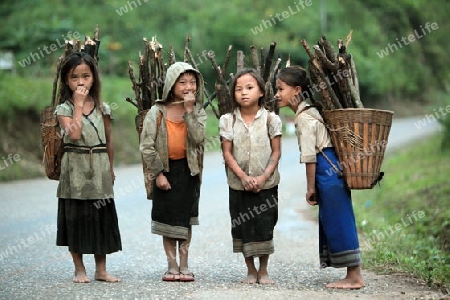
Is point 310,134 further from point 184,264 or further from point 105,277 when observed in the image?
point 105,277

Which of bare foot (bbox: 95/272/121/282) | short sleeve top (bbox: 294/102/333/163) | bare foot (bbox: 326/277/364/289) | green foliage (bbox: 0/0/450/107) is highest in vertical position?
green foliage (bbox: 0/0/450/107)

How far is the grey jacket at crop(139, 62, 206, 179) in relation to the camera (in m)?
6.02

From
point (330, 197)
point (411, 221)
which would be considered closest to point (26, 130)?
point (411, 221)

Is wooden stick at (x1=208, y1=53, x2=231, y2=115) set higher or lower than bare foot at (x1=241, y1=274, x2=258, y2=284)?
higher

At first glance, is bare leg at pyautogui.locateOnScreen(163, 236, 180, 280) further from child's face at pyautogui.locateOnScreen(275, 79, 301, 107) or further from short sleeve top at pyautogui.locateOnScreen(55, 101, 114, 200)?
child's face at pyautogui.locateOnScreen(275, 79, 301, 107)

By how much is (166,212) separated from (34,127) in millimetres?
11405

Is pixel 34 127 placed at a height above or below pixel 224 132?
above

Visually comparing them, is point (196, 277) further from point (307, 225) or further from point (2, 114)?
point (2, 114)

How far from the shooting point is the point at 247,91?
6.02 meters

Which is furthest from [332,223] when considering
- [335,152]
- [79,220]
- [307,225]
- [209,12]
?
[209,12]

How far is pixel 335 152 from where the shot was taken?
19.6 ft

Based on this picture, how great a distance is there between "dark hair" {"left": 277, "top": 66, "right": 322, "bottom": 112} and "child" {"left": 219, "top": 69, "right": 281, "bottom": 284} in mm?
214

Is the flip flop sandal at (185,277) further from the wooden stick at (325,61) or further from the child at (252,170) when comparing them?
the wooden stick at (325,61)

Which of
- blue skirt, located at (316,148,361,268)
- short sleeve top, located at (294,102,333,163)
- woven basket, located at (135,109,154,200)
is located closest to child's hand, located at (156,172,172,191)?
woven basket, located at (135,109,154,200)
